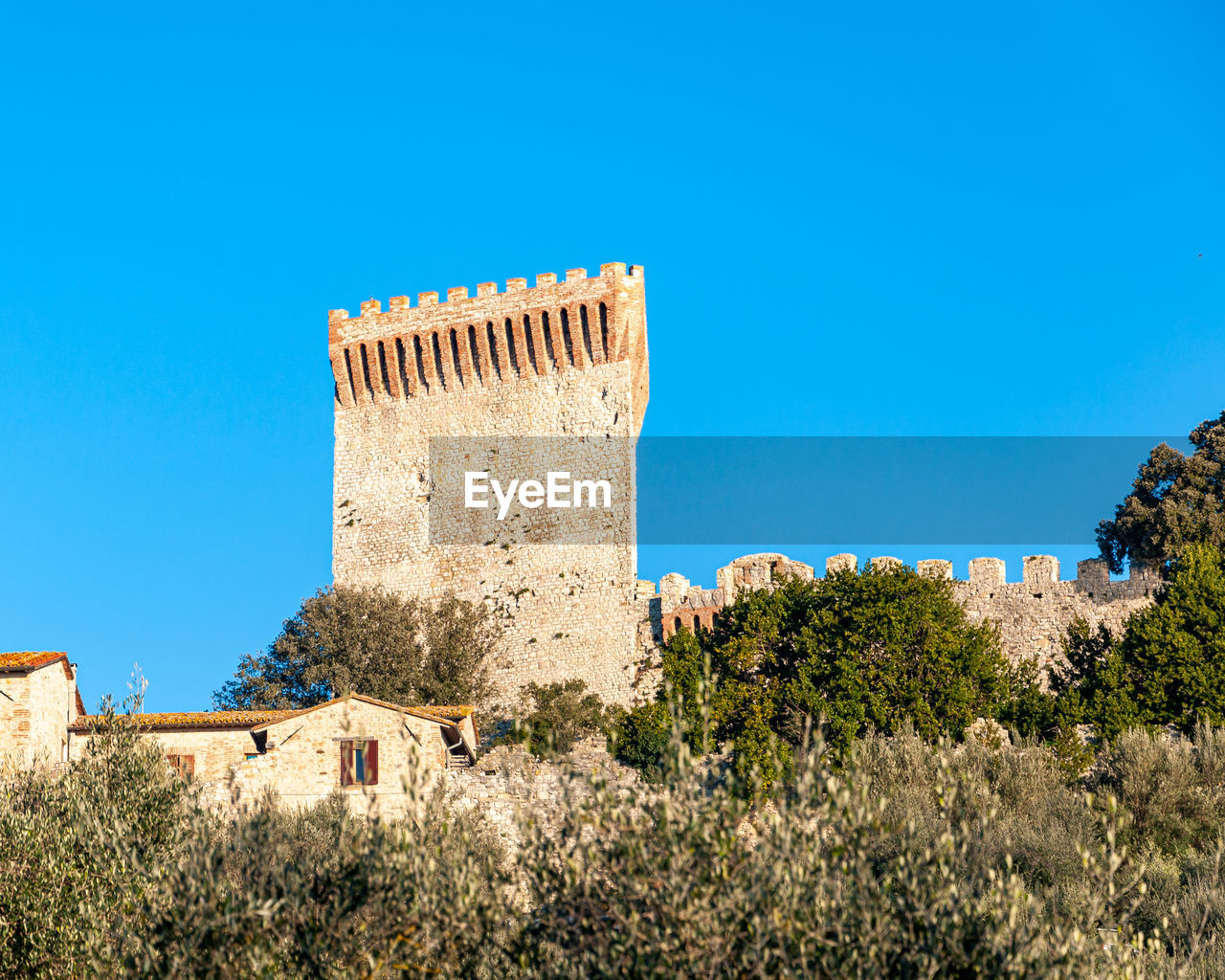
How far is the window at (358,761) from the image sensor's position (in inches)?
870

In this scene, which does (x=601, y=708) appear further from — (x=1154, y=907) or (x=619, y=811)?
(x=619, y=811)

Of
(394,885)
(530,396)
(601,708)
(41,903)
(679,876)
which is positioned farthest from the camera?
(530,396)

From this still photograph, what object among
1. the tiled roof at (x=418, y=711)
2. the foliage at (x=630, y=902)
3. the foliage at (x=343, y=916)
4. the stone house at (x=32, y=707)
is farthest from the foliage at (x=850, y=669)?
the foliage at (x=343, y=916)

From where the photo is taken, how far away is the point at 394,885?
9.15 m

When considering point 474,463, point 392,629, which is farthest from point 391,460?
point 392,629

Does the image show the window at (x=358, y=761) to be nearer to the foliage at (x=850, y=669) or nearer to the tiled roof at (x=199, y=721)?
the tiled roof at (x=199, y=721)

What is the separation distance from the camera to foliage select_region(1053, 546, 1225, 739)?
27.5m

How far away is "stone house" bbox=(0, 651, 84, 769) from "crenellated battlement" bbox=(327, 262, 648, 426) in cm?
1422

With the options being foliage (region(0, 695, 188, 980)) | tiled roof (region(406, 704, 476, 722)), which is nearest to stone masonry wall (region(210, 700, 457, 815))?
tiled roof (region(406, 704, 476, 722))

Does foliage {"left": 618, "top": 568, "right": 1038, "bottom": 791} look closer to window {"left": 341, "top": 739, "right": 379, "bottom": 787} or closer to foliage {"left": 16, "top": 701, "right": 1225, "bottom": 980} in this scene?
window {"left": 341, "top": 739, "right": 379, "bottom": 787}

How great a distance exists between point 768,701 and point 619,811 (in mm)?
20138

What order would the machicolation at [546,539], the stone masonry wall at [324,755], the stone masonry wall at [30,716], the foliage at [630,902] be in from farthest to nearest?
the machicolation at [546,539]
the stone masonry wall at [30,716]
the stone masonry wall at [324,755]
the foliage at [630,902]

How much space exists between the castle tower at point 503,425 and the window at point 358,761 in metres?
10.2

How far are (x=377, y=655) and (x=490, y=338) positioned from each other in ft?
27.2
